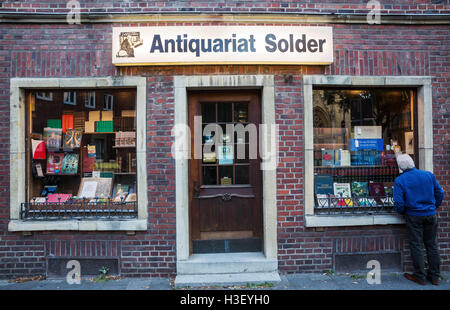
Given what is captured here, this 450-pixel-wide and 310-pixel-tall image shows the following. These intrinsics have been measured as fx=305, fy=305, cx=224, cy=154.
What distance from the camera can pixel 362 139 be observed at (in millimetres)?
5320

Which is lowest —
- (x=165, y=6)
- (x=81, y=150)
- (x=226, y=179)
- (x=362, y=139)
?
(x=226, y=179)

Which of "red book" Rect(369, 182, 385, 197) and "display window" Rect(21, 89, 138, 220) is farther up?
"display window" Rect(21, 89, 138, 220)

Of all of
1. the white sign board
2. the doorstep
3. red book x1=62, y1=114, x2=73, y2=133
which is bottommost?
the doorstep

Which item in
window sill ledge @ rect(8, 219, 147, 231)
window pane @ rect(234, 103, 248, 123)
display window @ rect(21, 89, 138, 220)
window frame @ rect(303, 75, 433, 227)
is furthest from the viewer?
window pane @ rect(234, 103, 248, 123)

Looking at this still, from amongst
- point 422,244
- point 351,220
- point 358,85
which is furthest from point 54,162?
point 422,244

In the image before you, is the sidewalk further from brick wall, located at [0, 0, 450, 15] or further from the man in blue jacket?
brick wall, located at [0, 0, 450, 15]

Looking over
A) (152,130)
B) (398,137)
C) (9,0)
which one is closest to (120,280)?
(152,130)

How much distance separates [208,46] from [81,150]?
2.81m

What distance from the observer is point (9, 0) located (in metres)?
4.91

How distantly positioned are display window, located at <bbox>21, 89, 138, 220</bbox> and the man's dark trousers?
435cm

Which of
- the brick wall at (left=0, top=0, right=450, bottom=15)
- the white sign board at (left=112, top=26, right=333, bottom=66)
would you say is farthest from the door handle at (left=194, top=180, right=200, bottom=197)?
the brick wall at (left=0, top=0, right=450, bottom=15)

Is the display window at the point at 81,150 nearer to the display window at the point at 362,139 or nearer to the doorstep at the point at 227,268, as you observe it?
the doorstep at the point at 227,268

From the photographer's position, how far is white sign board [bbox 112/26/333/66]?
4.77m

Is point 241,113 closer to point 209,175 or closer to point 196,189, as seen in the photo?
point 209,175
